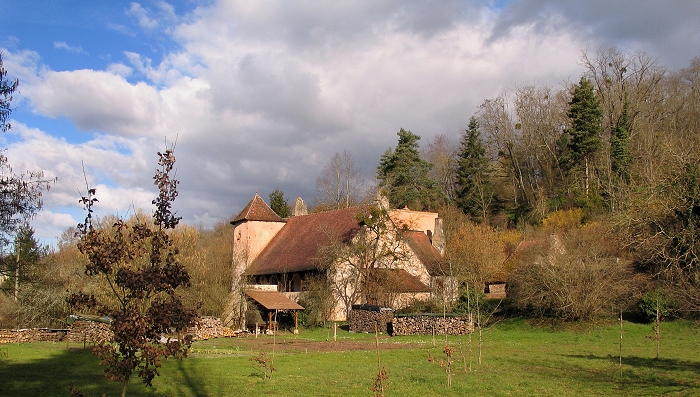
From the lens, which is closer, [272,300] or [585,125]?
[272,300]

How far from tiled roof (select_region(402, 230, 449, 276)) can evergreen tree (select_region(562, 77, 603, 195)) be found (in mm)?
14437

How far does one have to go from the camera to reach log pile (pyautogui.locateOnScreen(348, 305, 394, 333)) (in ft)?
102

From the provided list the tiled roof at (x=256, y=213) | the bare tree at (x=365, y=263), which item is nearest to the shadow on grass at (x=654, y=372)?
the bare tree at (x=365, y=263)

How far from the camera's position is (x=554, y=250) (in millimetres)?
30984

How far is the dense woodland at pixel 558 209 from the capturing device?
2581 cm

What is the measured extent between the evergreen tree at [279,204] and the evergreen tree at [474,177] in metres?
17.9

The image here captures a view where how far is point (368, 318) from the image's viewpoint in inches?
1246

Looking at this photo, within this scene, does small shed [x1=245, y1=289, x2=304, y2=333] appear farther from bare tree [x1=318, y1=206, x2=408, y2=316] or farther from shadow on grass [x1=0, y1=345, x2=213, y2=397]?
shadow on grass [x1=0, y1=345, x2=213, y2=397]

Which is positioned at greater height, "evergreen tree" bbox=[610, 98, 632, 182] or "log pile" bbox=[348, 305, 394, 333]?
"evergreen tree" bbox=[610, 98, 632, 182]

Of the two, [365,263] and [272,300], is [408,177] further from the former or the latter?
[272,300]

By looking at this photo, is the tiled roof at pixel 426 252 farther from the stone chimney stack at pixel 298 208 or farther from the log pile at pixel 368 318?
the stone chimney stack at pixel 298 208

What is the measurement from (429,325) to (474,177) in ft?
90.8

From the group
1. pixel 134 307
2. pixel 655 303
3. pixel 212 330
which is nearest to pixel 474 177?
pixel 655 303

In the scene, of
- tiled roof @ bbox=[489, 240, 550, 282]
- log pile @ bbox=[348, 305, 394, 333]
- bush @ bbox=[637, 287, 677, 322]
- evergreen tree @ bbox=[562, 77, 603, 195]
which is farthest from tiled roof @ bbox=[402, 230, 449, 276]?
evergreen tree @ bbox=[562, 77, 603, 195]
